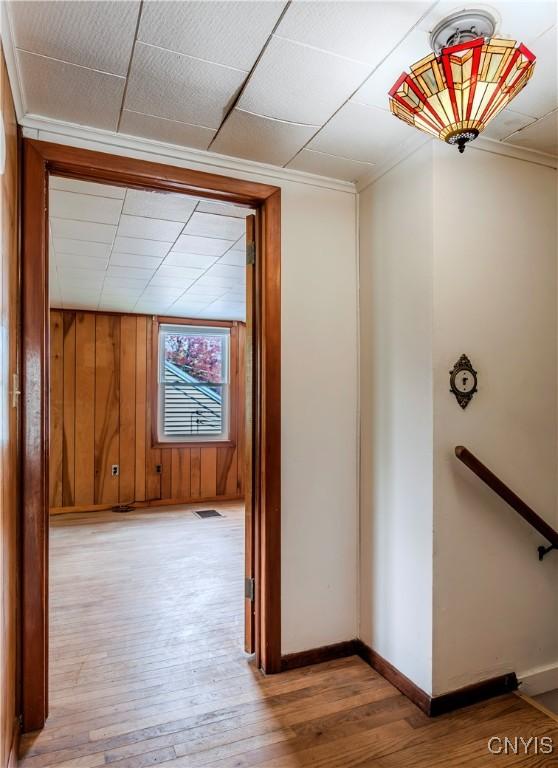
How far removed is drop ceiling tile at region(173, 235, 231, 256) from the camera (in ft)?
10.2

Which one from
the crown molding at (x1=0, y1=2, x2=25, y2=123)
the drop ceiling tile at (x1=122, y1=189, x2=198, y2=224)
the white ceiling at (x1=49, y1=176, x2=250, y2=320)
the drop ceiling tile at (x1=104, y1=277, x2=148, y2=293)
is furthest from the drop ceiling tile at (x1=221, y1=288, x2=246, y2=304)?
the crown molding at (x1=0, y1=2, x2=25, y2=123)

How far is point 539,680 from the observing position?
2170 mm

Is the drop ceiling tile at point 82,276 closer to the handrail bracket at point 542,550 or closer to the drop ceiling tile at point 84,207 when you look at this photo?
the drop ceiling tile at point 84,207

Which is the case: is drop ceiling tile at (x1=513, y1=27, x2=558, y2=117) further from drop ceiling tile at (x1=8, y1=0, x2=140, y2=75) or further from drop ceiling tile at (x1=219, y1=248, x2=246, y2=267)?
drop ceiling tile at (x1=219, y1=248, x2=246, y2=267)

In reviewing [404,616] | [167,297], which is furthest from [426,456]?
[167,297]

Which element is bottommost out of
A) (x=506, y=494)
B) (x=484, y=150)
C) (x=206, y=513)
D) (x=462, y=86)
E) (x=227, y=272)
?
(x=206, y=513)

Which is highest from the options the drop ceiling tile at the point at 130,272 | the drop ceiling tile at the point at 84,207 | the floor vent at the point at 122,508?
the drop ceiling tile at the point at 84,207

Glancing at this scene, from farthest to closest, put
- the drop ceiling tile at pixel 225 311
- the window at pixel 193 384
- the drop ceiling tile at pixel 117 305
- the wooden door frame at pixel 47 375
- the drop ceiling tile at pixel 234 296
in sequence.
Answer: the window at pixel 193 384 → the drop ceiling tile at pixel 225 311 → the drop ceiling tile at pixel 117 305 → the drop ceiling tile at pixel 234 296 → the wooden door frame at pixel 47 375

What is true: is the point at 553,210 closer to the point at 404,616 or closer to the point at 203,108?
the point at 203,108

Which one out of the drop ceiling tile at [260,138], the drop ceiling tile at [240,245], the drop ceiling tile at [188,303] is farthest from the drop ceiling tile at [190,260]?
the drop ceiling tile at [260,138]

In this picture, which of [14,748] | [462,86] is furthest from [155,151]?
[14,748]

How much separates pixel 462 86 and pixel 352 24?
39 cm

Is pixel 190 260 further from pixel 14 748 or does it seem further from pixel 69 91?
pixel 14 748

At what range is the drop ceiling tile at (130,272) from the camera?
382 centimetres
